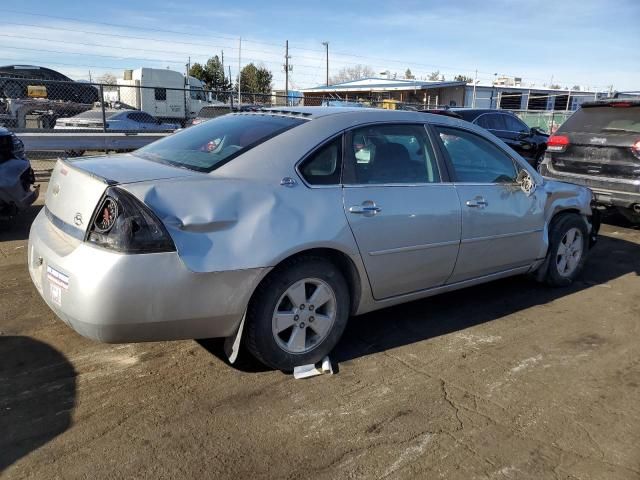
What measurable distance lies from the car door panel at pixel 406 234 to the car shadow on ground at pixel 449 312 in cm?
39

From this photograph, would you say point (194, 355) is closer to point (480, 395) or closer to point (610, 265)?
point (480, 395)

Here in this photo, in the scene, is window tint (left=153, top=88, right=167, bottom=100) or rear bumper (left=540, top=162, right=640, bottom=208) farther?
window tint (left=153, top=88, right=167, bottom=100)

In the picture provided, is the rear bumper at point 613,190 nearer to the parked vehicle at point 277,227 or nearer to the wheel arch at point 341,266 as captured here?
the parked vehicle at point 277,227

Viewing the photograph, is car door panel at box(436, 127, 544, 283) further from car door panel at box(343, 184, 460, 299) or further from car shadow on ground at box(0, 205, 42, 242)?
car shadow on ground at box(0, 205, 42, 242)

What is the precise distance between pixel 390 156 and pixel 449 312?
1502 mm

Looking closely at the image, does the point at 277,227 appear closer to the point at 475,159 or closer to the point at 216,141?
the point at 216,141

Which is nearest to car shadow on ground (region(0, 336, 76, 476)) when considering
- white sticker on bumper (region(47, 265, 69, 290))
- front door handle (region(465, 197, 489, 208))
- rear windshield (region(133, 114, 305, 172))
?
white sticker on bumper (region(47, 265, 69, 290))

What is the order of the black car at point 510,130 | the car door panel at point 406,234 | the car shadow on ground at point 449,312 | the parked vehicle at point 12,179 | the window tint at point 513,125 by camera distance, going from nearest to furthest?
the car door panel at point 406,234 → the car shadow on ground at point 449,312 → the parked vehicle at point 12,179 → the black car at point 510,130 → the window tint at point 513,125

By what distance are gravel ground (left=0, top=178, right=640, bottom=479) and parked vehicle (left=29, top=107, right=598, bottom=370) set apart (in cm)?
37

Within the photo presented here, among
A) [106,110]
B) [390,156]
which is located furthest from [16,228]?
[106,110]

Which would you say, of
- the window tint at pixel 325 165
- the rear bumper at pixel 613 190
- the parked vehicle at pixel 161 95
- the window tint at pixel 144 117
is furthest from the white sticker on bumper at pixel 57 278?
the parked vehicle at pixel 161 95

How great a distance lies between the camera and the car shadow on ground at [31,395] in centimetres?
267

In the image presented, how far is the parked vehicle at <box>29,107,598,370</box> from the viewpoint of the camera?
2.81 meters

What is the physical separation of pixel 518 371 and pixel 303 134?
2055mm
